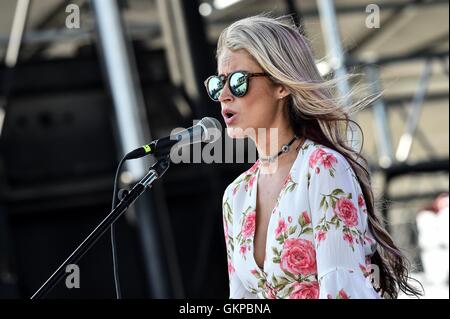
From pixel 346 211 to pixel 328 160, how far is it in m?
0.12

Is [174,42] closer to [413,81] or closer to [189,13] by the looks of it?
[189,13]

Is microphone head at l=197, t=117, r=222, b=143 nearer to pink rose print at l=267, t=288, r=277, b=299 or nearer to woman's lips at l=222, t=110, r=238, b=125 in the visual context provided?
woman's lips at l=222, t=110, r=238, b=125

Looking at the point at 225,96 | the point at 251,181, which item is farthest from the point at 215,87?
the point at 251,181

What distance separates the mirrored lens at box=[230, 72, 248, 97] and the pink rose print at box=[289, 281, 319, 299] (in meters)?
0.41

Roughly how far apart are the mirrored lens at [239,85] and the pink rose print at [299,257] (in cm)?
33

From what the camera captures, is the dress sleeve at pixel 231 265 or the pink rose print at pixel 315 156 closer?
the pink rose print at pixel 315 156

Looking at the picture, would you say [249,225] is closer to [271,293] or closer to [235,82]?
[271,293]

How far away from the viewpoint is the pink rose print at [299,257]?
2.03 m

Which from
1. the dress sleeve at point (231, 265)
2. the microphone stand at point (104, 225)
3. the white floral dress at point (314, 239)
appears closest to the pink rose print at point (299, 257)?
the white floral dress at point (314, 239)

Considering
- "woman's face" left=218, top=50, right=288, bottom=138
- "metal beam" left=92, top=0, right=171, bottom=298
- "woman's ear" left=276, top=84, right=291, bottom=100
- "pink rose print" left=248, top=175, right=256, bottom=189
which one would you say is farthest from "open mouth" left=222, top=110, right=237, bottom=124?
"metal beam" left=92, top=0, right=171, bottom=298

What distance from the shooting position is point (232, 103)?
214 cm

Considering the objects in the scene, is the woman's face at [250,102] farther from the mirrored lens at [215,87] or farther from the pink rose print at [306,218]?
the pink rose print at [306,218]

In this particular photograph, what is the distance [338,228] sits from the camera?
1.95 meters
